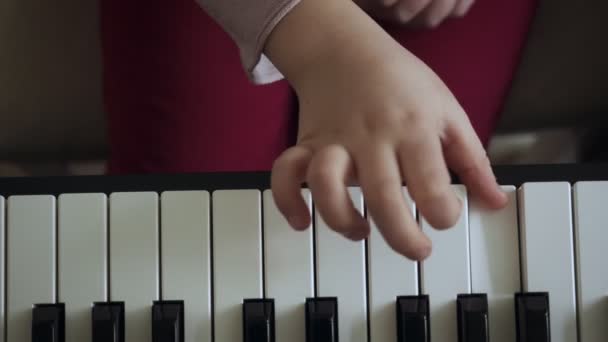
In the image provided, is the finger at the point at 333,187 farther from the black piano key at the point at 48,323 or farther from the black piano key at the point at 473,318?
→ the black piano key at the point at 48,323

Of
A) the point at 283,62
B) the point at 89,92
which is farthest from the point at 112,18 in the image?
the point at 283,62

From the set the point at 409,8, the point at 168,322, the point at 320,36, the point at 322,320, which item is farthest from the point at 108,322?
the point at 409,8

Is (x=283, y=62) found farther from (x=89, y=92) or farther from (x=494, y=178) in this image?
(x=89, y=92)

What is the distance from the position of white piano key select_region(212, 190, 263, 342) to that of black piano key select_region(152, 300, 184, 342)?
25mm

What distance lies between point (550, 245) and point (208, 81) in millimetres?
385

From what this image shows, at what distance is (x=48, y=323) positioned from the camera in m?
0.56

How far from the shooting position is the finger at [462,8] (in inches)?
31.5

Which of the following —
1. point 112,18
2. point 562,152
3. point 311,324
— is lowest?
point 311,324

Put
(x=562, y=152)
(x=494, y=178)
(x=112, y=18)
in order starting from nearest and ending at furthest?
(x=494, y=178) < (x=112, y=18) < (x=562, y=152)

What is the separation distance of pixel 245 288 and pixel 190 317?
5cm

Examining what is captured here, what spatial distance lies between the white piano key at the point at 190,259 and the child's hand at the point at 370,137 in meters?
0.08

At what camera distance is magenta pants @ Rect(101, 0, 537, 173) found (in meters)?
0.79

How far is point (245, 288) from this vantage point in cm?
56

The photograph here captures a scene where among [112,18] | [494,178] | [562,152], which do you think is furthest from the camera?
[562,152]
